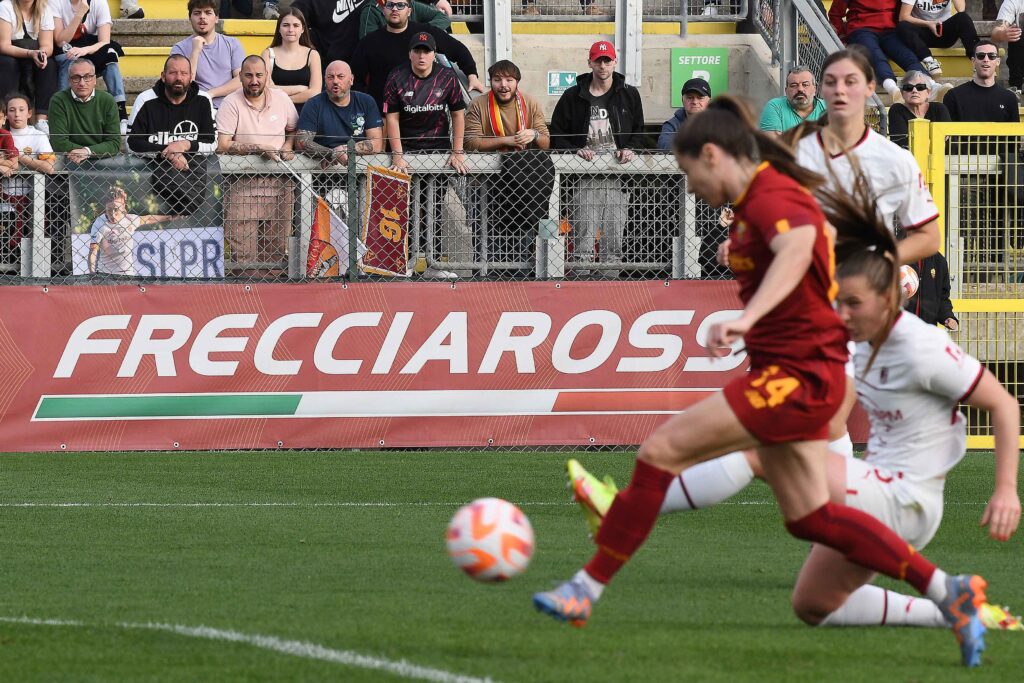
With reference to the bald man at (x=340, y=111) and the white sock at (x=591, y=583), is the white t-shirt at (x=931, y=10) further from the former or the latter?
→ the white sock at (x=591, y=583)

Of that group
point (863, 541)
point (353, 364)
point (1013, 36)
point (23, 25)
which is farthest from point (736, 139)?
point (1013, 36)

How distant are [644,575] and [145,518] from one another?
3.40m

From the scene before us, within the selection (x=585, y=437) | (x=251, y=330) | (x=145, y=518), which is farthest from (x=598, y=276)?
(x=145, y=518)

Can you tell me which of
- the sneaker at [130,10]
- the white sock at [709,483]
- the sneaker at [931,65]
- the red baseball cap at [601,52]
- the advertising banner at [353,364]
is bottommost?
the advertising banner at [353,364]

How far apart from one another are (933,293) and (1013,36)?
6.96 m

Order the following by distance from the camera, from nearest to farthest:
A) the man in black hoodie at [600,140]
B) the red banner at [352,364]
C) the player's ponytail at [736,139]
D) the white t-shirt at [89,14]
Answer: the player's ponytail at [736,139] → the red banner at [352,364] → the man in black hoodie at [600,140] → the white t-shirt at [89,14]

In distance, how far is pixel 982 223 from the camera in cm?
1282

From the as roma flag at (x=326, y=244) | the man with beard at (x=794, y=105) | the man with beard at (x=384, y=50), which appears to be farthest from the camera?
the man with beard at (x=384, y=50)

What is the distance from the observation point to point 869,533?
508 cm

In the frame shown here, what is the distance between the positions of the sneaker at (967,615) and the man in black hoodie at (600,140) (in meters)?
7.98

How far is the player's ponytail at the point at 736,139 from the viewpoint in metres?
5.01

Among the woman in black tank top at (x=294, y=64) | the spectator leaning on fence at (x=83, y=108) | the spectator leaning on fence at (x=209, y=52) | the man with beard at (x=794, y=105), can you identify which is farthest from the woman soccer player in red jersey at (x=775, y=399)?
the spectator leaning on fence at (x=209, y=52)

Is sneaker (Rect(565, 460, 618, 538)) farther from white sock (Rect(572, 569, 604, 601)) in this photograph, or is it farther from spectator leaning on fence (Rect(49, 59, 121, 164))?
spectator leaning on fence (Rect(49, 59, 121, 164))

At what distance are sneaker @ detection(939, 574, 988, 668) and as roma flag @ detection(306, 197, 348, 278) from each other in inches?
336
